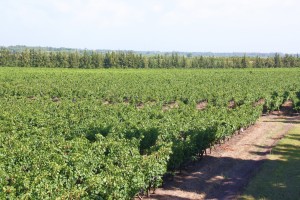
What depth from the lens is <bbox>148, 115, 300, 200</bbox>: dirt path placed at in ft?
53.5

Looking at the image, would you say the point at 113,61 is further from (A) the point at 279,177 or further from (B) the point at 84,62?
(A) the point at 279,177

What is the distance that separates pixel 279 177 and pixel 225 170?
278 centimetres

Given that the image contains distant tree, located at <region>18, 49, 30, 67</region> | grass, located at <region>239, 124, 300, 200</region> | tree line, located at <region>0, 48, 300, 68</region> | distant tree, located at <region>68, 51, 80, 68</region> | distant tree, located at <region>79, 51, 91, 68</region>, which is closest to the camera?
grass, located at <region>239, 124, 300, 200</region>

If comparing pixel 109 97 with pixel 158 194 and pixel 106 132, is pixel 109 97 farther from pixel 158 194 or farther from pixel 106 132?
pixel 158 194

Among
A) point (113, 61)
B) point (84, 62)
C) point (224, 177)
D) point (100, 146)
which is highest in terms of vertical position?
point (113, 61)

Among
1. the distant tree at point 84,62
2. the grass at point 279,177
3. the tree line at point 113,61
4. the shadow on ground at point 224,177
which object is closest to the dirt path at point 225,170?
the shadow on ground at point 224,177

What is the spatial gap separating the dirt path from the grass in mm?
501

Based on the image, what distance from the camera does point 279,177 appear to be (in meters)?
17.9

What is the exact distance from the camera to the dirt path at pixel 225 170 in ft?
53.5

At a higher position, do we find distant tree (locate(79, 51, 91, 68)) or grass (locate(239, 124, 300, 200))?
distant tree (locate(79, 51, 91, 68))

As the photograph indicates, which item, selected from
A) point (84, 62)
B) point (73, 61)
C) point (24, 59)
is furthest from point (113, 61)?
point (24, 59)

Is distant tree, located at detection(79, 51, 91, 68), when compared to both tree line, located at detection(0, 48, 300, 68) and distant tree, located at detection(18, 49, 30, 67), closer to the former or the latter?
tree line, located at detection(0, 48, 300, 68)

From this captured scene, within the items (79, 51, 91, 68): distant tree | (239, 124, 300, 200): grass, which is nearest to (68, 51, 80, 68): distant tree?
(79, 51, 91, 68): distant tree

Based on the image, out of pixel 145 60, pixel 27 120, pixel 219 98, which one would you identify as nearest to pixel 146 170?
pixel 27 120
